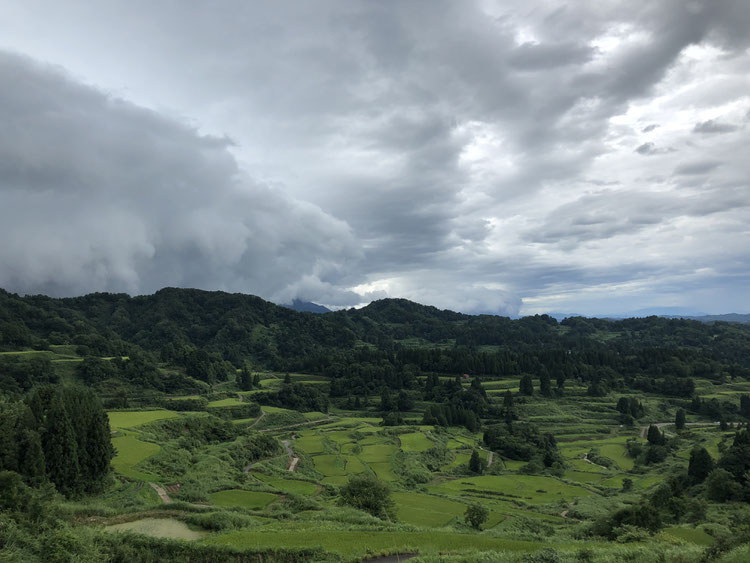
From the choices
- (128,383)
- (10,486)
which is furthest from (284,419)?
(10,486)

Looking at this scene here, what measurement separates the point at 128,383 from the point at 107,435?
71.9m

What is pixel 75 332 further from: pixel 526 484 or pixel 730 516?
pixel 730 516

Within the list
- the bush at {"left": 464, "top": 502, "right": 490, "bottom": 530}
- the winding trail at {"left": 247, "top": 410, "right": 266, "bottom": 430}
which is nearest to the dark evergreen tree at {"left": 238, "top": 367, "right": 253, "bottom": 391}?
the winding trail at {"left": 247, "top": 410, "right": 266, "bottom": 430}

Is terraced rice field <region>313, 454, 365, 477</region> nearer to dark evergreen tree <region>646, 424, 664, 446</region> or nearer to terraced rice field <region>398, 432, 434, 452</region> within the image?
terraced rice field <region>398, 432, 434, 452</region>

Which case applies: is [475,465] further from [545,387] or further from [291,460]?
[545,387]

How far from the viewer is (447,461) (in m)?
77.9

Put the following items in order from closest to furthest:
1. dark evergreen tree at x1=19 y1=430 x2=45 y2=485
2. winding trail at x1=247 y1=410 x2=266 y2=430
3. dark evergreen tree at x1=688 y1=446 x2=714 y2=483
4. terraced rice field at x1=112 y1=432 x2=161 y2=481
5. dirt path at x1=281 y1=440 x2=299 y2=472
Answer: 1. dark evergreen tree at x1=19 y1=430 x2=45 y2=485
2. terraced rice field at x1=112 y1=432 x2=161 y2=481
3. dark evergreen tree at x1=688 y1=446 x2=714 y2=483
4. dirt path at x1=281 y1=440 x2=299 y2=472
5. winding trail at x1=247 y1=410 x2=266 y2=430

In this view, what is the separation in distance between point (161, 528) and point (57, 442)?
15.9m

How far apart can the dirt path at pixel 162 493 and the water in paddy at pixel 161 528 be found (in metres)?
8.34

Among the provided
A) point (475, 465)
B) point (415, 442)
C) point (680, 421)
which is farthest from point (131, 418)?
point (680, 421)

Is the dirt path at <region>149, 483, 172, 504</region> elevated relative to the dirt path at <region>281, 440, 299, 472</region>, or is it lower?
elevated

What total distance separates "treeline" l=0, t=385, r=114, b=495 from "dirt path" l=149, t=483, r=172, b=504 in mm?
4732

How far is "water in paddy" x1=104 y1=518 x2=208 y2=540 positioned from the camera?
27.0m

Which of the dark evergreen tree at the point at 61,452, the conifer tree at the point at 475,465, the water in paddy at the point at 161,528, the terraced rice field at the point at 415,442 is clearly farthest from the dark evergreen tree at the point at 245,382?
the water in paddy at the point at 161,528
